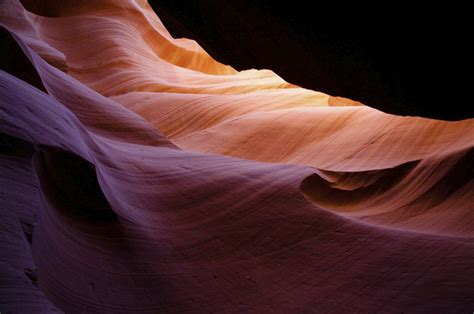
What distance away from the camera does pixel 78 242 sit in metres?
2.24

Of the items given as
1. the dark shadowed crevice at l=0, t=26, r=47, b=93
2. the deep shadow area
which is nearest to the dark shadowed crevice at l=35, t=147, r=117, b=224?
the dark shadowed crevice at l=0, t=26, r=47, b=93

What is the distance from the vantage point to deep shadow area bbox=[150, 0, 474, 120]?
2182mm

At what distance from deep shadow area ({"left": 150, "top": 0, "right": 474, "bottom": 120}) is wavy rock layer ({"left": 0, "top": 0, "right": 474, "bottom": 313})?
29.5 inches

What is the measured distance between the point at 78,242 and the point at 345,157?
2.43m

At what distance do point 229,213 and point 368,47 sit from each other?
4.04 feet

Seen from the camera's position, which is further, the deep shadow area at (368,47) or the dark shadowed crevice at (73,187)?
the dark shadowed crevice at (73,187)

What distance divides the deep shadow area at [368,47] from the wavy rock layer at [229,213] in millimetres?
749

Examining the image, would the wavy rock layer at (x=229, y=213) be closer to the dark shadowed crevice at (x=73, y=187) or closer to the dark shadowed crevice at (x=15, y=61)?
the dark shadowed crevice at (x=73, y=187)

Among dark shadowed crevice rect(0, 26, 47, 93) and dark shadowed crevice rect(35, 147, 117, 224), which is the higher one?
dark shadowed crevice rect(0, 26, 47, 93)

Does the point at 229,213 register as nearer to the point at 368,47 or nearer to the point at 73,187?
the point at 73,187

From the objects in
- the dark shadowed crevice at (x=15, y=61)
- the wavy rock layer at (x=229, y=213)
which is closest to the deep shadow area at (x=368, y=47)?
the wavy rock layer at (x=229, y=213)

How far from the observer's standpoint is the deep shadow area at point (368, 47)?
2.18 metres

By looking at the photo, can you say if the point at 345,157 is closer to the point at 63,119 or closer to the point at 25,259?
the point at 63,119

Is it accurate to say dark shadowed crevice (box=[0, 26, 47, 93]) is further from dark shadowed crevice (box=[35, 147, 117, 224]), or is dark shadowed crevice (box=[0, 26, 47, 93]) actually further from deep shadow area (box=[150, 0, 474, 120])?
deep shadow area (box=[150, 0, 474, 120])
